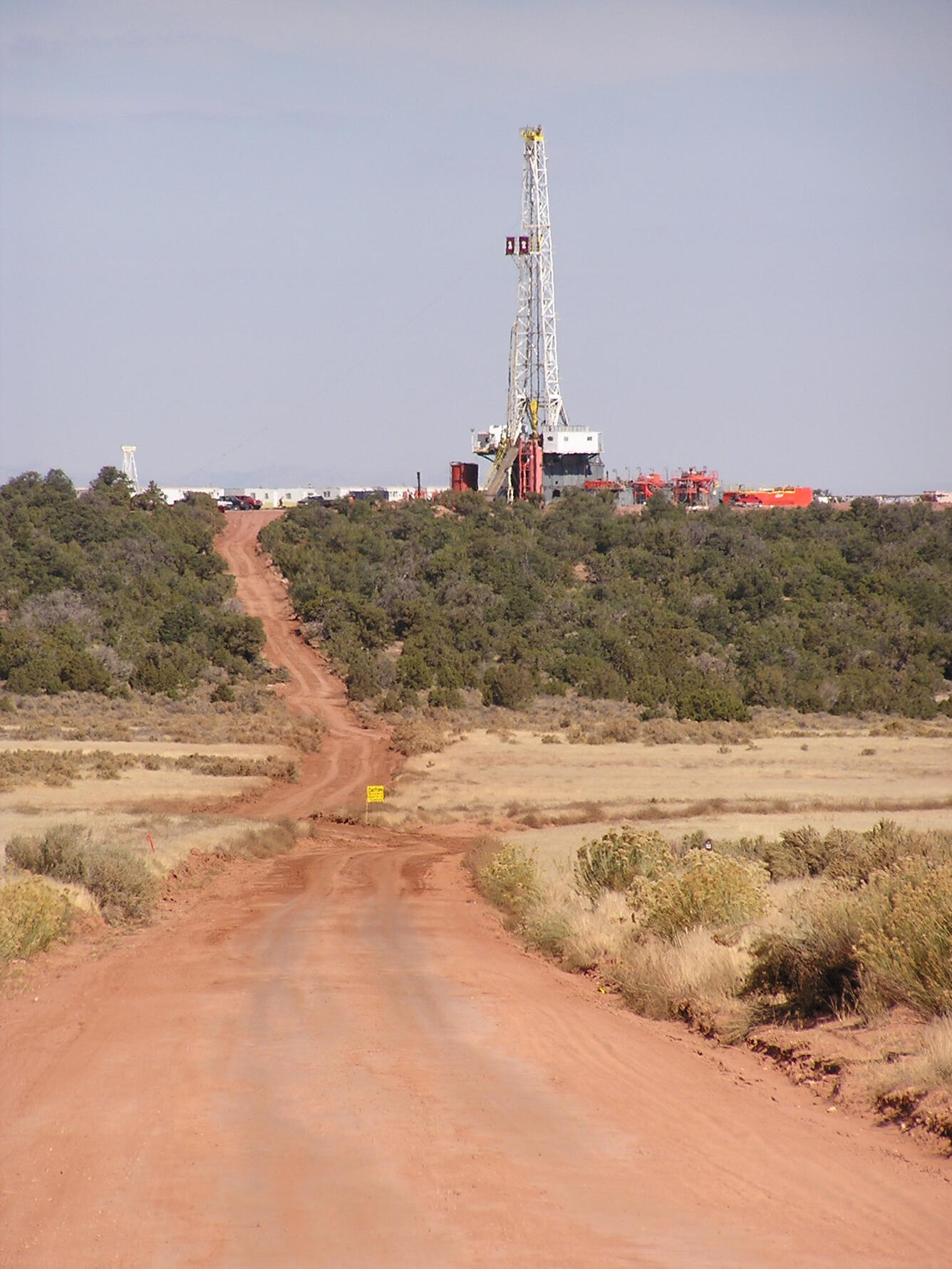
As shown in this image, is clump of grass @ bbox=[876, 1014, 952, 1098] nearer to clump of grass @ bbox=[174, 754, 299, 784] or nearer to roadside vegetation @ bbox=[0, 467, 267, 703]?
clump of grass @ bbox=[174, 754, 299, 784]

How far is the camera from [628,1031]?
9281 millimetres

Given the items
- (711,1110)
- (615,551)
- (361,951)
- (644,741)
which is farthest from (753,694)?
(711,1110)

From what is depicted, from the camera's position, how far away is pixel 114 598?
52781 mm

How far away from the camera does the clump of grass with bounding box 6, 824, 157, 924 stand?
14.7m

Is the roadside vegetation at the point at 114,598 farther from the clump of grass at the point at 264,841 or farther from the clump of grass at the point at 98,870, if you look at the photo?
the clump of grass at the point at 98,870

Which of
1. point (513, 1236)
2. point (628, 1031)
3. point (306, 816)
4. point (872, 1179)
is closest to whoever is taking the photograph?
point (513, 1236)

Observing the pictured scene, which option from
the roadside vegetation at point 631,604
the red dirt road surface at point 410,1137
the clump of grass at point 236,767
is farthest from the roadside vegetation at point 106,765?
the red dirt road surface at point 410,1137

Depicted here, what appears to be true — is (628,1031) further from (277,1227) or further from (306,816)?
(306,816)

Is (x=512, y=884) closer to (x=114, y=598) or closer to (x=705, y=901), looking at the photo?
(x=705, y=901)

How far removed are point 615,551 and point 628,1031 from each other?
2046 inches

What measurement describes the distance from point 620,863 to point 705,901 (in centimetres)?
354

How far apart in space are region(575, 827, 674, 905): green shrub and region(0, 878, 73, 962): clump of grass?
20.2 ft

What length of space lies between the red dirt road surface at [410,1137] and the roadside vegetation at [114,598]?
34.9m

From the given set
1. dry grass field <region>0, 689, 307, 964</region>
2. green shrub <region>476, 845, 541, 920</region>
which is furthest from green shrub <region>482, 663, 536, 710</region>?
A: green shrub <region>476, 845, 541, 920</region>
